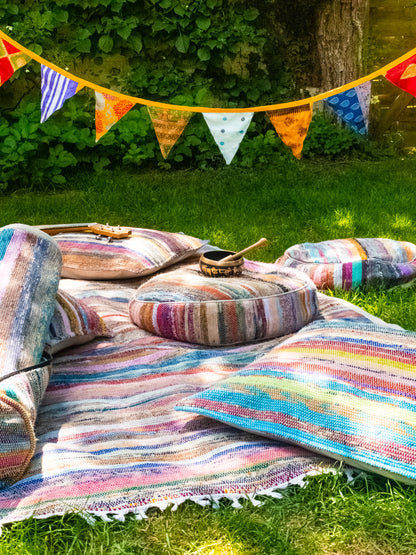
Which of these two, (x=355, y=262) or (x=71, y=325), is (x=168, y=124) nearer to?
(x=355, y=262)

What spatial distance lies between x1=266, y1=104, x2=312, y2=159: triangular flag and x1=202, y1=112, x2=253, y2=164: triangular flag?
0.13m

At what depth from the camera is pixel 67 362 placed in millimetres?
2334

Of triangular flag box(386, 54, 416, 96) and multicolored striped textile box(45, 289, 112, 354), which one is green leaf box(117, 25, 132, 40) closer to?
triangular flag box(386, 54, 416, 96)

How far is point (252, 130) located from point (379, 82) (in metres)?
1.36

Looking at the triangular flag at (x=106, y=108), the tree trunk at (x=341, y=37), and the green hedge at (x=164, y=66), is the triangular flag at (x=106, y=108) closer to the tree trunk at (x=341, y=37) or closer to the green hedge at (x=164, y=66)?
the green hedge at (x=164, y=66)

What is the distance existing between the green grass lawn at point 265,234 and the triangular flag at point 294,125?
0.73 metres

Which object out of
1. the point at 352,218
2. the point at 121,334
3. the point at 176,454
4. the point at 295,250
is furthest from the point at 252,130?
the point at 176,454

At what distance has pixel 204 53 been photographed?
5.97m

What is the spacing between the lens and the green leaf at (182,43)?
233 inches

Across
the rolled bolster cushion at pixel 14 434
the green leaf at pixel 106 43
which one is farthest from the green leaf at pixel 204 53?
the rolled bolster cushion at pixel 14 434

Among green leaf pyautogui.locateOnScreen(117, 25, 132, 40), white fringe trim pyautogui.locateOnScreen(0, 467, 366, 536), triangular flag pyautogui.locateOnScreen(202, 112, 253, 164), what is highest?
green leaf pyautogui.locateOnScreen(117, 25, 132, 40)

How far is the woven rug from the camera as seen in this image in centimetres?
157

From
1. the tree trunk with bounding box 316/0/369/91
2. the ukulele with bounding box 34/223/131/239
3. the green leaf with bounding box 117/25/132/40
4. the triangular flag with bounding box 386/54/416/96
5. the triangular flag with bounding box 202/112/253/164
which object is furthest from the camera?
the tree trunk with bounding box 316/0/369/91

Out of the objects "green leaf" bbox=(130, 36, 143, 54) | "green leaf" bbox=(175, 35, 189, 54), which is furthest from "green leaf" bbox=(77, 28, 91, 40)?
"green leaf" bbox=(175, 35, 189, 54)
